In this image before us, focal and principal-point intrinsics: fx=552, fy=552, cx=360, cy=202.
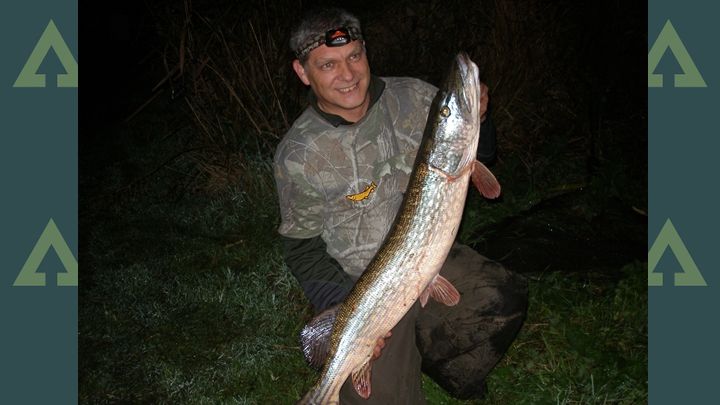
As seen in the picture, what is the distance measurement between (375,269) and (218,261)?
3044 millimetres

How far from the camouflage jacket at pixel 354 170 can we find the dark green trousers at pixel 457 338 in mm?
511

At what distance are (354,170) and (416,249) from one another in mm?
746

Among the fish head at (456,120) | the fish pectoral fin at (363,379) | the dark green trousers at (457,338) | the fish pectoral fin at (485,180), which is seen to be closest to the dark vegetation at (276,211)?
the dark green trousers at (457,338)

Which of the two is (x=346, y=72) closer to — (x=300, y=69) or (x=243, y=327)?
(x=300, y=69)

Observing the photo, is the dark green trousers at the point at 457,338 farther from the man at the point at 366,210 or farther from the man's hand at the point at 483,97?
the man's hand at the point at 483,97

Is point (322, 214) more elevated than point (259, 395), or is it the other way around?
point (322, 214)

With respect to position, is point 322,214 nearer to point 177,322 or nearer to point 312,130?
point 312,130

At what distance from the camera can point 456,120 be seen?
8.23 ft

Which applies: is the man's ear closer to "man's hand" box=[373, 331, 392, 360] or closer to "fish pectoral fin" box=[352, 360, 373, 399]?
"man's hand" box=[373, 331, 392, 360]

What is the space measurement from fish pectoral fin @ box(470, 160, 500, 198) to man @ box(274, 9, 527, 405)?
40 centimetres

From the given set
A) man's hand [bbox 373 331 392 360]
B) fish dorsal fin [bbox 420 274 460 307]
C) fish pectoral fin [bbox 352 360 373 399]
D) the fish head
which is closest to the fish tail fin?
fish pectoral fin [bbox 352 360 373 399]

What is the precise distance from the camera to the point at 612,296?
3.78m

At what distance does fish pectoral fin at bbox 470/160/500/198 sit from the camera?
2.62 m
